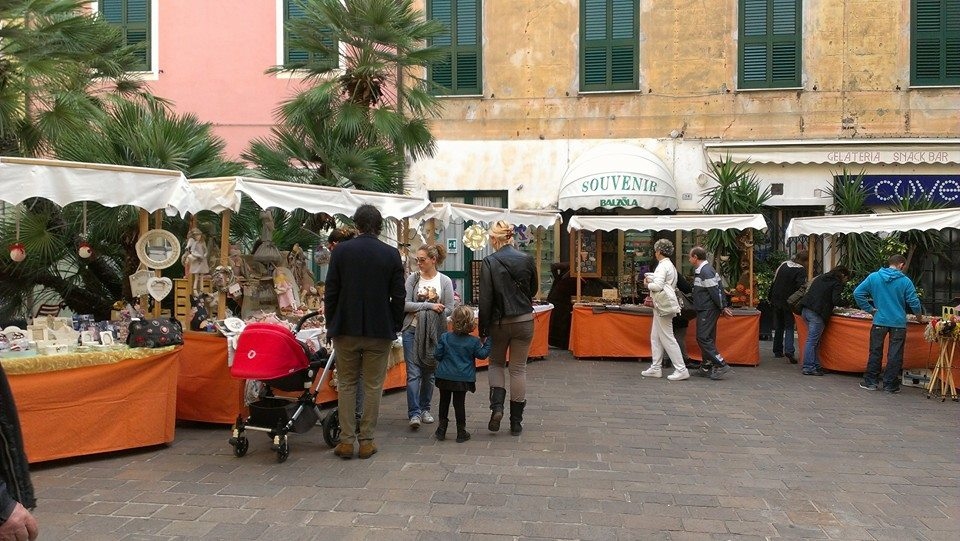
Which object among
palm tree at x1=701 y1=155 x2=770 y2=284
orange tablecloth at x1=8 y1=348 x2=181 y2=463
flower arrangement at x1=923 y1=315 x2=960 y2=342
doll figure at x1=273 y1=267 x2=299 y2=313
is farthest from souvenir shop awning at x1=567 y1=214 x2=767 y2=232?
orange tablecloth at x1=8 y1=348 x2=181 y2=463

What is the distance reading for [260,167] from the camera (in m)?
9.75

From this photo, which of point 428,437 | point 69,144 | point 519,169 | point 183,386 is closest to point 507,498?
point 428,437

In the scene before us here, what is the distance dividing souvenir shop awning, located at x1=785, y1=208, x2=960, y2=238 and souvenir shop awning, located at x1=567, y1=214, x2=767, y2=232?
1.89 feet

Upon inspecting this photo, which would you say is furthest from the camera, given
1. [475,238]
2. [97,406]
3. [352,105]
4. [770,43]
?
[770,43]

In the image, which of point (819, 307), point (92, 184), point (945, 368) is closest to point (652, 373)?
point (819, 307)

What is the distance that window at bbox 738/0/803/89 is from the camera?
13.9m

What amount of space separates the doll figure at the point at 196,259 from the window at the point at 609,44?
931 cm

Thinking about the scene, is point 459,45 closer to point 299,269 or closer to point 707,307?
point 707,307

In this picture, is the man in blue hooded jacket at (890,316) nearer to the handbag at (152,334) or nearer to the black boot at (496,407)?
the black boot at (496,407)

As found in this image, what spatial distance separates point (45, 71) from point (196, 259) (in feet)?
7.31

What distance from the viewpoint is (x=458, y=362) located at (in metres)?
5.91

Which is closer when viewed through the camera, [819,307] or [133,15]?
[819,307]

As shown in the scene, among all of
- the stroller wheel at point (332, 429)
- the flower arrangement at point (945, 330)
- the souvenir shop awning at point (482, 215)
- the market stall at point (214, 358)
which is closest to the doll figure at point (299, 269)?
the market stall at point (214, 358)

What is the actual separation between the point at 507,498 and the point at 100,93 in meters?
7.30
